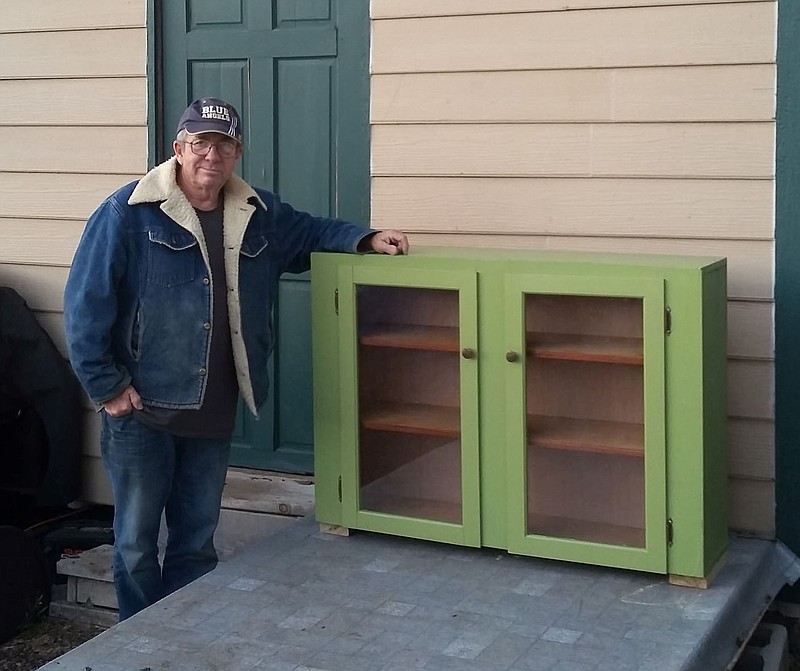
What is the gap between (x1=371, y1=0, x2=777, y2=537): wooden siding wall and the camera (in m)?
3.64

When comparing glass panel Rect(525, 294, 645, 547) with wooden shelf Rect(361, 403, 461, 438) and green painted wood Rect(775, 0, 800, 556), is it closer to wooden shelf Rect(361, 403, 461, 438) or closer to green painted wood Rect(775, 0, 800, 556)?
wooden shelf Rect(361, 403, 461, 438)

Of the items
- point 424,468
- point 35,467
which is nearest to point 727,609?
point 424,468

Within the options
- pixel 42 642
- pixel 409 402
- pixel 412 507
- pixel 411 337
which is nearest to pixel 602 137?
pixel 411 337

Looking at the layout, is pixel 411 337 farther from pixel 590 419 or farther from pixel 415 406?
pixel 590 419

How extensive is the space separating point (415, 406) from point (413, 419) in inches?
2.0

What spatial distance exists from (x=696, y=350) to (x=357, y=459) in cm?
112

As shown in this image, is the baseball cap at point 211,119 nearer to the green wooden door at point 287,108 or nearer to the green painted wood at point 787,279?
the green wooden door at point 287,108

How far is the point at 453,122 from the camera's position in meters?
4.01

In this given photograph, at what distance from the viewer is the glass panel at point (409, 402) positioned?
3596 millimetres

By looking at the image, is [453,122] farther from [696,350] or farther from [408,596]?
[408,596]

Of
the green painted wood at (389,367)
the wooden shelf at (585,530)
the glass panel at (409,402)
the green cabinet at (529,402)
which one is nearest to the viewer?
the green cabinet at (529,402)

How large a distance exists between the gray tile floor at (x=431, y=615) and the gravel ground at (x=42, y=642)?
1.13 m

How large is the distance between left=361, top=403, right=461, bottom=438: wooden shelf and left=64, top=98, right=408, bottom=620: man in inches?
14.0

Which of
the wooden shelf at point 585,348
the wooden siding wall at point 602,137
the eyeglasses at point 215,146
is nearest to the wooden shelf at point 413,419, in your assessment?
the wooden shelf at point 585,348
